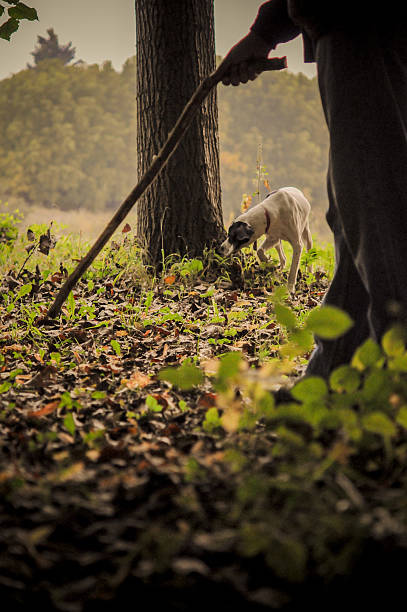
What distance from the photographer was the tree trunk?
4.28m

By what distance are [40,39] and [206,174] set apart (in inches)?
1369

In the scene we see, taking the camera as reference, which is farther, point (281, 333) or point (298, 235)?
point (298, 235)

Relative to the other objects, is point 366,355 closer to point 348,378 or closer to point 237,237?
point 348,378

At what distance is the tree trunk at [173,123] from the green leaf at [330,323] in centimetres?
326

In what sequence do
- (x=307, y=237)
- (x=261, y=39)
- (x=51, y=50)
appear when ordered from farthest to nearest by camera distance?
(x=51, y=50) < (x=307, y=237) < (x=261, y=39)

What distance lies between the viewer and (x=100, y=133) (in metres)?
24.6

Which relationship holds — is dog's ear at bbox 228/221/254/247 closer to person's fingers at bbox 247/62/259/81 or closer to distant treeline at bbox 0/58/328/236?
person's fingers at bbox 247/62/259/81

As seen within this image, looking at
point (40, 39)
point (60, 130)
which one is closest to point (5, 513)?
point (60, 130)

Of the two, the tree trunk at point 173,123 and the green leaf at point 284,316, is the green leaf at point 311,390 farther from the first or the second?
the tree trunk at point 173,123

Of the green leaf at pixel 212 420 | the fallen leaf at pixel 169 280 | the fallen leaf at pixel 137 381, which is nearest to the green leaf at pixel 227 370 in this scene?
the green leaf at pixel 212 420

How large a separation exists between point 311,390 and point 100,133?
84.4 ft

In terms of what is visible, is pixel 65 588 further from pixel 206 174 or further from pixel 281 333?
pixel 206 174

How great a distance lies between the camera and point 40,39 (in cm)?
3256

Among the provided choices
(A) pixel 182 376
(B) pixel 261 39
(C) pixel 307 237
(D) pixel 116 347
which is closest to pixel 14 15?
Result: (B) pixel 261 39
